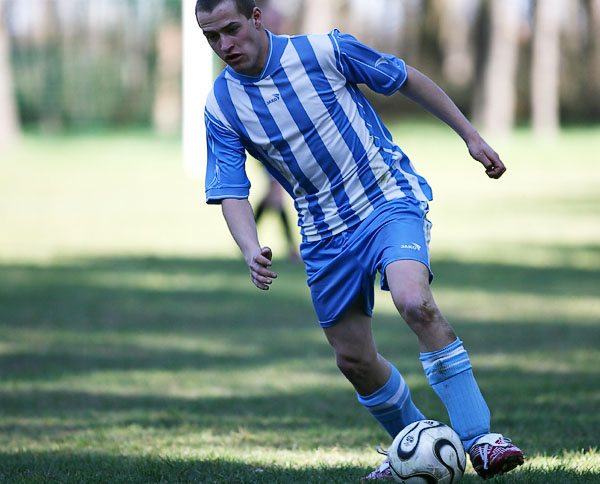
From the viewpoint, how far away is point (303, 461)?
→ 4.38 m

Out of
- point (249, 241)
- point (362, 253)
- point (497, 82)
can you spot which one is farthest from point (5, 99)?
point (362, 253)

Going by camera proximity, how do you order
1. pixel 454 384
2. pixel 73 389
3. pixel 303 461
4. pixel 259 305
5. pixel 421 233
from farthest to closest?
pixel 259 305, pixel 73 389, pixel 303 461, pixel 421 233, pixel 454 384

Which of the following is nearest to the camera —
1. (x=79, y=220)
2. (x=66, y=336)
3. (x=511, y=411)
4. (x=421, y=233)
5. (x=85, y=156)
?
(x=421, y=233)

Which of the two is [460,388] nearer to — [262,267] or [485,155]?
[262,267]

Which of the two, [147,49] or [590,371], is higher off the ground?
[147,49]

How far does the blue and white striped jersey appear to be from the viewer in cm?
405

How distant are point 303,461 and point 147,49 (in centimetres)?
2712

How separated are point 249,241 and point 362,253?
45 cm

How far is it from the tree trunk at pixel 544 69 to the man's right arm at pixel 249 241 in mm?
27249

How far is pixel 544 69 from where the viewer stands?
30.7 m

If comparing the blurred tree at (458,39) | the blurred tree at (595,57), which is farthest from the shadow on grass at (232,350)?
the blurred tree at (458,39)

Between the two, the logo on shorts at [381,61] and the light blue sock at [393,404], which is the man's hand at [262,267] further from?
the logo on shorts at [381,61]

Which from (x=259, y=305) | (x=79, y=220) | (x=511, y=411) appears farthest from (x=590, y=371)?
(x=79, y=220)

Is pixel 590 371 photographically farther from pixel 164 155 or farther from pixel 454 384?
pixel 164 155
